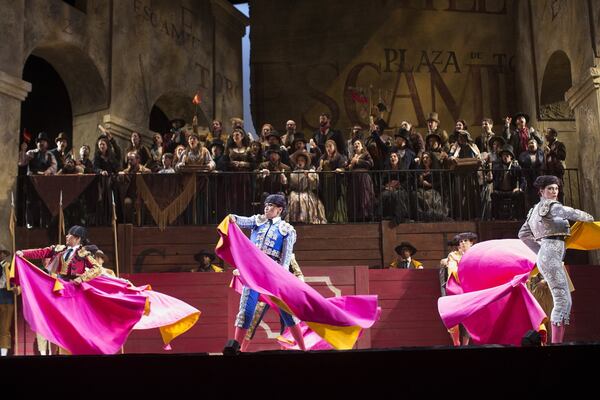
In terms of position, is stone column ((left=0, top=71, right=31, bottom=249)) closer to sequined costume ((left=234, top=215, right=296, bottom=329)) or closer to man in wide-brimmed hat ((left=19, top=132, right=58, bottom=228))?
man in wide-brimmed hat ((left=19, top=132, right=58, bottom=228))

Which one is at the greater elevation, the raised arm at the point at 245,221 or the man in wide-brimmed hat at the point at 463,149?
the man in wide-brimmed hat at the point at 463,149

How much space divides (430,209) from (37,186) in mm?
6092

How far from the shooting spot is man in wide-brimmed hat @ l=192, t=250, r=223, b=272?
1122cm

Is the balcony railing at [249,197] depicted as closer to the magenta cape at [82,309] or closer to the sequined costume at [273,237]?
the magenta cape at [82,309]

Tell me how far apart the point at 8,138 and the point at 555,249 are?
854 cm

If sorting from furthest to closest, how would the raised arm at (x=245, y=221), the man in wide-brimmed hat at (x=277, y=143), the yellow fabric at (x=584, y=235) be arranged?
the man in wide-brimmed hat at (x=277, y=143), the raised arm at (x=245, y=221), the yellow fabric at (x=584, y=235)

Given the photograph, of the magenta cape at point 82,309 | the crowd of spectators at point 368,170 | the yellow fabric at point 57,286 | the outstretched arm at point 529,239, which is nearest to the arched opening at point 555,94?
the crowd of spectators at point 368,170

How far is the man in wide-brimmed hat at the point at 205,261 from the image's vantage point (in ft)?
36.8

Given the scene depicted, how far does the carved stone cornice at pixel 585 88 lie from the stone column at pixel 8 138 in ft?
29.6

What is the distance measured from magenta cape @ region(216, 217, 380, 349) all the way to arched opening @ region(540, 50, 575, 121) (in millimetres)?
10222

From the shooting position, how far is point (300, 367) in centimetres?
336

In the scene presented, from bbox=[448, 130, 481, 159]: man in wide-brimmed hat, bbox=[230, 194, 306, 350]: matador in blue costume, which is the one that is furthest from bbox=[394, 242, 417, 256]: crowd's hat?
bbox=[230, 194, 306, 350]: matador in blue costume

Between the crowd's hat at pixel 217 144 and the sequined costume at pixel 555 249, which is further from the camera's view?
the crowd's hat at pixel 217 144

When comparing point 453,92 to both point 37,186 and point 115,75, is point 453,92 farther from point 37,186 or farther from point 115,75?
point 37,186
